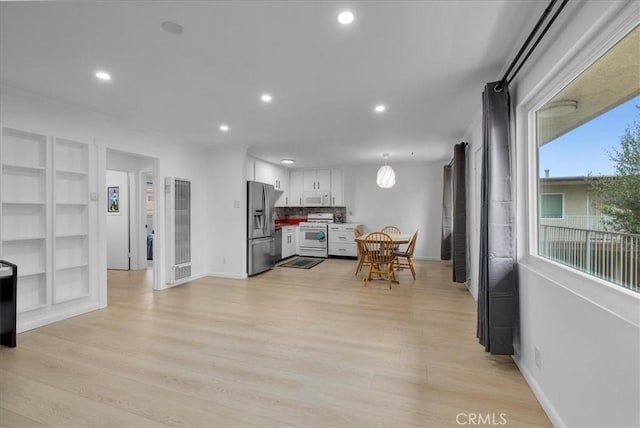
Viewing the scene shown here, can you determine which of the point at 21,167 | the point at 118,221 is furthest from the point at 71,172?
the point at 118,221

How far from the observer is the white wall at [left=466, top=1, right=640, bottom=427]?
43.1 inches

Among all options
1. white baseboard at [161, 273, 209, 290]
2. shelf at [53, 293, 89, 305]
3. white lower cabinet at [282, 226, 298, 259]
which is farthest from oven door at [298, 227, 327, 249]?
shelf at [53, 293, 89, 305]

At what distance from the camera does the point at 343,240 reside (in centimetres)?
730

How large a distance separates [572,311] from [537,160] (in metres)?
1.13

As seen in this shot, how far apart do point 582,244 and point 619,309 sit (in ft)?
1.62

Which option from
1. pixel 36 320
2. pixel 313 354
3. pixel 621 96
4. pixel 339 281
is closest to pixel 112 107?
pixel 36 320

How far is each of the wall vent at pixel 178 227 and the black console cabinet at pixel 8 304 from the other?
2052 millimetres

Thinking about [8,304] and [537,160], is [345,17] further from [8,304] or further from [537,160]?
[8,304]

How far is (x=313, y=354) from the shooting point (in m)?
2.39

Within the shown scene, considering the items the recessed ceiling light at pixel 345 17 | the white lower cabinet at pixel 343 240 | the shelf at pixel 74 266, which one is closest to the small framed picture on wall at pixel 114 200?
the shelf at pixel 74 266

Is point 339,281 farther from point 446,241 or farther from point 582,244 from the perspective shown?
point 582,244

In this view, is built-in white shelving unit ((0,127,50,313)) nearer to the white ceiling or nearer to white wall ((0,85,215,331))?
white wall ((0,85,215,331))

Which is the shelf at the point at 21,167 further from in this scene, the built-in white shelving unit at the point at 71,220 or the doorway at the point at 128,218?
the doorway at the point at 128,218

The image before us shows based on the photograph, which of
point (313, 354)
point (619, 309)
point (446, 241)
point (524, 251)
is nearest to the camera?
point (619, 309)
